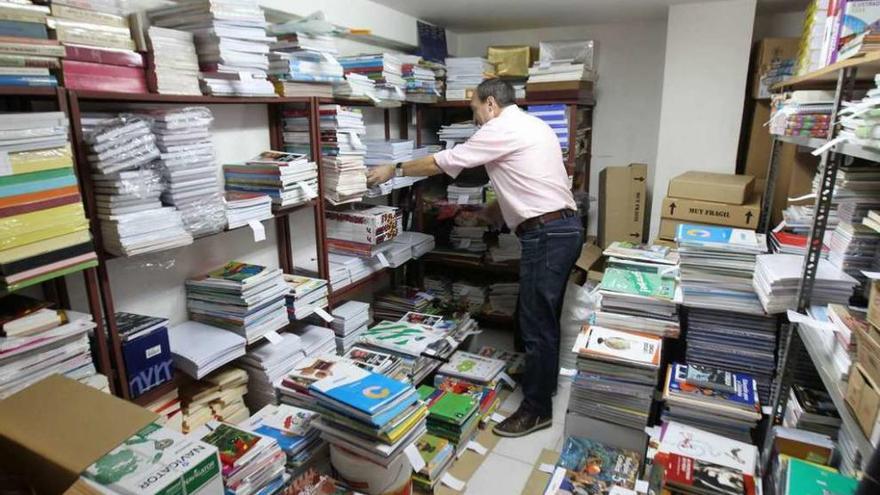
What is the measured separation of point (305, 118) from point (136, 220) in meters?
1.01

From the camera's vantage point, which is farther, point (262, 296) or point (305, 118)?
point (305, 118)

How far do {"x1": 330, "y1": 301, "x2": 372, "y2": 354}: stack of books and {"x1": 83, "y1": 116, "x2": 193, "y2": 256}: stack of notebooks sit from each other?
3.76 feet

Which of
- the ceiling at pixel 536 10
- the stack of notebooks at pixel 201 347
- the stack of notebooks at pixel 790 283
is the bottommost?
the stack of notebooks at pixel 201 347

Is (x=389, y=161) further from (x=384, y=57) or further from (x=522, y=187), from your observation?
(x=522, y=187)

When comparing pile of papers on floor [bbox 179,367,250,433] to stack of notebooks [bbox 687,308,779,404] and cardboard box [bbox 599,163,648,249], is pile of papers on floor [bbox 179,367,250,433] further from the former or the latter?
cardboard box [bbox 599,163,648,249]

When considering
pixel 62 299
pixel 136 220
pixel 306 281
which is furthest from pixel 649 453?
pixel 62 299

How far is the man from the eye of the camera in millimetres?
2518

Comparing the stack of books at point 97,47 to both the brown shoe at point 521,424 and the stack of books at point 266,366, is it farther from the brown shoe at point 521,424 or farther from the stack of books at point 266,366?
the brown shoe at point 521,424

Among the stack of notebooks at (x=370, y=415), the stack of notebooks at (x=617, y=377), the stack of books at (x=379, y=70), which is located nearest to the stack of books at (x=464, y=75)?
the stack of books at (x=379, y=70)

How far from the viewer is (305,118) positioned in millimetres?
2393

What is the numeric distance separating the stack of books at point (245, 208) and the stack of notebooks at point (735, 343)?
1.94 m

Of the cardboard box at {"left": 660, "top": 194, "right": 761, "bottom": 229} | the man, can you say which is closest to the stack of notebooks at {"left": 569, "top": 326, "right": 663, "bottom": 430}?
the man

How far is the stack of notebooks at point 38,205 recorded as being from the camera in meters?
1.29

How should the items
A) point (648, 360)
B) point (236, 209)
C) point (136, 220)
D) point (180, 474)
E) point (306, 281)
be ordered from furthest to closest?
point (306, 281) < point (648, 360) < point (236, 209) < point (136, 220) < point (180, 474)
